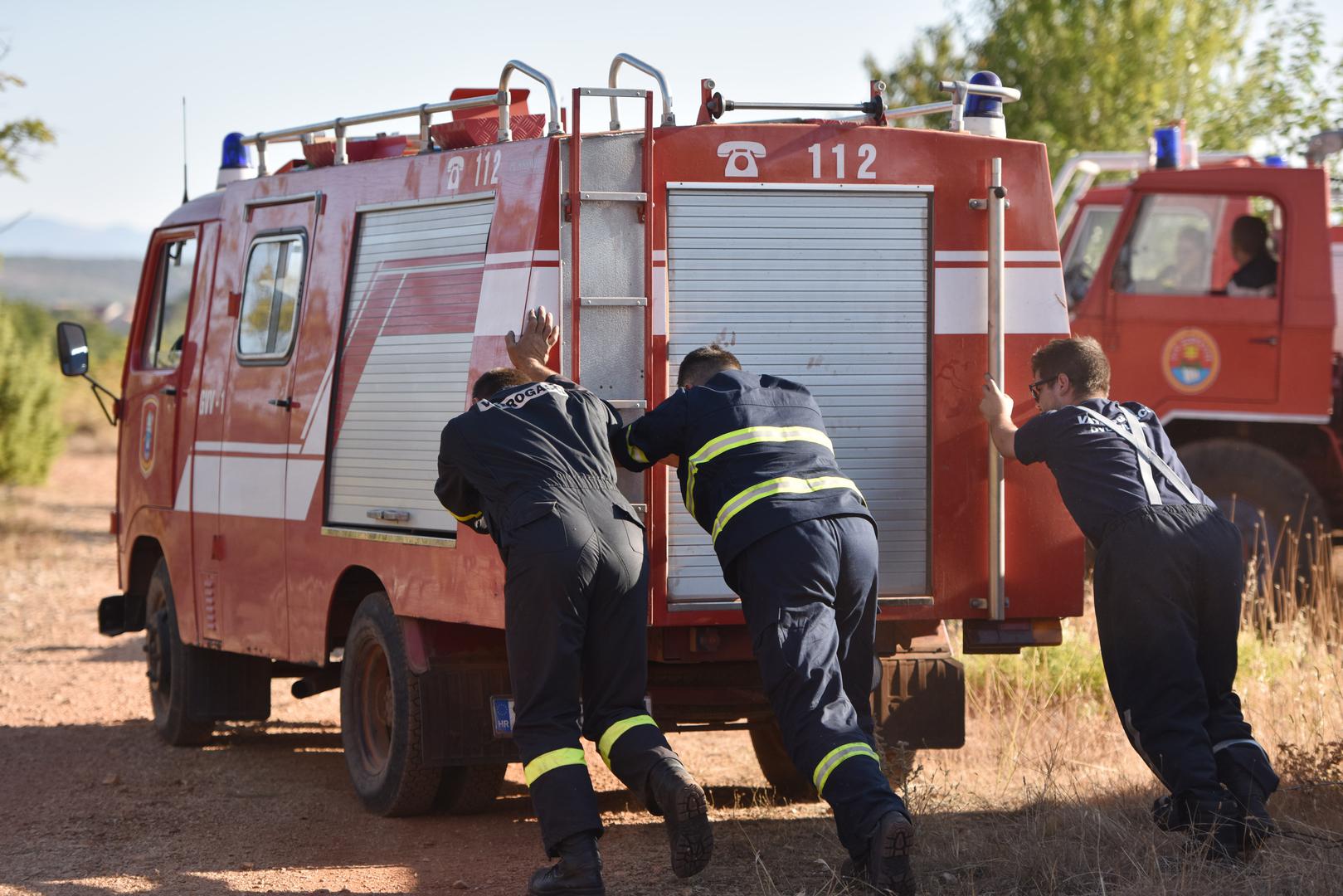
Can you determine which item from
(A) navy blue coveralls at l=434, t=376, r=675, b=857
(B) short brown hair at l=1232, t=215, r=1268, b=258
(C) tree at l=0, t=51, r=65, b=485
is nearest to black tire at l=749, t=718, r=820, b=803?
(A) navy blue coveralls at l=434, t=376, r=675, b=857

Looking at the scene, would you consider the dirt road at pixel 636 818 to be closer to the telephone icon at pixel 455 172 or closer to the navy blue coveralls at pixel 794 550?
the navy blue coveralls at pixel 794 550

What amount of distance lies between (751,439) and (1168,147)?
6.51 m

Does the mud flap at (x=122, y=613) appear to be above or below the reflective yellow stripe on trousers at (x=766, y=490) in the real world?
below

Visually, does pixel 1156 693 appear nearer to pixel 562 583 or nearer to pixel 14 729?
pixel 562 583

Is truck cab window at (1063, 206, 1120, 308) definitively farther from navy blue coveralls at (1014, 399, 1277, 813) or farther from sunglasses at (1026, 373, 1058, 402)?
navy blue coveralls at (1014, 399, 1277, 813)

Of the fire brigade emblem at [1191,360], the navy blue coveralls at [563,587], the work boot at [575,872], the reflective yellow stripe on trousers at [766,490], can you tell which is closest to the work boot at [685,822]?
the navy blue coveralls at [563,587]

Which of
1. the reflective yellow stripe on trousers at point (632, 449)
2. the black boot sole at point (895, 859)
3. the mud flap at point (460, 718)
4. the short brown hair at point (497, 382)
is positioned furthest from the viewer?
the mud flap at point (460, 718)

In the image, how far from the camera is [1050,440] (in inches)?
227

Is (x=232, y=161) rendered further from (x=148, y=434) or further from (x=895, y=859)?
(x=895, y=859)

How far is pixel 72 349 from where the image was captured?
342 inches

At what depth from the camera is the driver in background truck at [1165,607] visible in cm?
553

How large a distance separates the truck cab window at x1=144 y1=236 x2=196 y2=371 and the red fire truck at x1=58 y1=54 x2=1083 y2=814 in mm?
1681

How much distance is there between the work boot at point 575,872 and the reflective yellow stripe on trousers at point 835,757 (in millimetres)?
751

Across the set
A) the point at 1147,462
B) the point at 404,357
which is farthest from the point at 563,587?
the point at 1147,462
